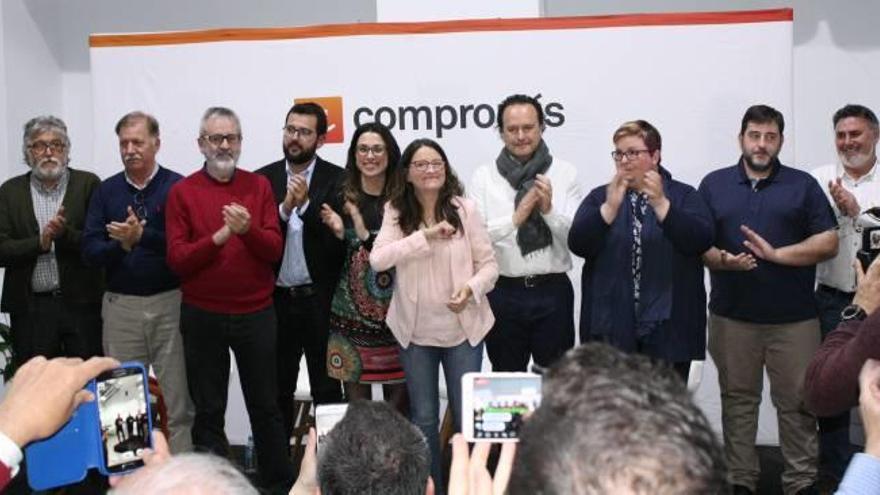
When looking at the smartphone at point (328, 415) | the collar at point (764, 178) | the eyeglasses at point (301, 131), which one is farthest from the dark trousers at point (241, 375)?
the collar at point (764, 178)

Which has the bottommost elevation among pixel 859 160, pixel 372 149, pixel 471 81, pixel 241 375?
pixel 241 375

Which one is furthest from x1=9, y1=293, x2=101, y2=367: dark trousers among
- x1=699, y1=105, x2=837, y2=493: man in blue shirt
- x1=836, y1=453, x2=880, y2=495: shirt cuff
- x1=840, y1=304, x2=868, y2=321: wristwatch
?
x1=836, y1=453, x2=880, y2=495: shirt cuff

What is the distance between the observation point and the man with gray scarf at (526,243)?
13.2ft

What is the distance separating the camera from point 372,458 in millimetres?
1887

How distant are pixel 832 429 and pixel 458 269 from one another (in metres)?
1.73

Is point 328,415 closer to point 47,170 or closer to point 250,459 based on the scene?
point 250,459

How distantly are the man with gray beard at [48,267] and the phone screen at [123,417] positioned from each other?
7.76 ft

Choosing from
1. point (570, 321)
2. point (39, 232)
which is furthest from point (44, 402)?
point (39, 232)

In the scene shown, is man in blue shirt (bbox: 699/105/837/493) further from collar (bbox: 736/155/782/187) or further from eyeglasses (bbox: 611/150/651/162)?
eyeglasses (bbox: 611/150/651/162)

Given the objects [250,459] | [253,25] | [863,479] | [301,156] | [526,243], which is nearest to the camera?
[863,479]

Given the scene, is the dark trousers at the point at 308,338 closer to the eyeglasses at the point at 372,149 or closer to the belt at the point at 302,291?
the belt at the point at 302,291

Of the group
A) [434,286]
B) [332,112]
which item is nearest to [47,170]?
[332,112]

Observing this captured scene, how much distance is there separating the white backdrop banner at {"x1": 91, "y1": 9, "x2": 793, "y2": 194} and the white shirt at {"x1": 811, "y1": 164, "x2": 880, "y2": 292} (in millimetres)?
395

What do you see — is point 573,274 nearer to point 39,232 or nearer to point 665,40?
point 665,40
